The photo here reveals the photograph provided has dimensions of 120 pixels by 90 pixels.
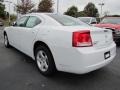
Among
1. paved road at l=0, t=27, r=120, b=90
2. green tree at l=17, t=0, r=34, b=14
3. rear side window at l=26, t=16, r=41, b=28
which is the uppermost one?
green tree at l=17, t=0, r=34, b=14

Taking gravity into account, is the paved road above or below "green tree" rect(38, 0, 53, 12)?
below

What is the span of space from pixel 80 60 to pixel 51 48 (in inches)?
29.6

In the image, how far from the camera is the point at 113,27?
866 centimetres

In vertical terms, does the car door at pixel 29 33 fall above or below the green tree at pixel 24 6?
below

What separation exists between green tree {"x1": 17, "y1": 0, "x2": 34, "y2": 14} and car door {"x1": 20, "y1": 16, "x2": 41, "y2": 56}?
34479 millimetres

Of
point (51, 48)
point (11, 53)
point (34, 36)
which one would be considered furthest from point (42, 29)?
point (11, 53)

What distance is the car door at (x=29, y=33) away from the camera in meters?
4.84

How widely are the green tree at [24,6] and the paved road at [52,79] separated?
3489cm

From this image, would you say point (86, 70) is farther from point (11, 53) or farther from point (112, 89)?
point (11, 53)

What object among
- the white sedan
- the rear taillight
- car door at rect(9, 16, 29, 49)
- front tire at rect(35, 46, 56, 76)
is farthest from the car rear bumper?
car door at rect(9, 16, 29, 49)

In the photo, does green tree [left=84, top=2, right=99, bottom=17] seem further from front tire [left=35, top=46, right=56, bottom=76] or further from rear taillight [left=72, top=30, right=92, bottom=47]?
rear taillight [left=72, top=30, right=92, bottom=47]

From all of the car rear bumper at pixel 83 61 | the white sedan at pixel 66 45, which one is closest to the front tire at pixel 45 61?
the white sedan at pixel 66 45

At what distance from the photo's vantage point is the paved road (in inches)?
151

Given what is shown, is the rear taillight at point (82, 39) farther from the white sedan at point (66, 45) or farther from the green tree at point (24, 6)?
the green tree at point (24, 6)
